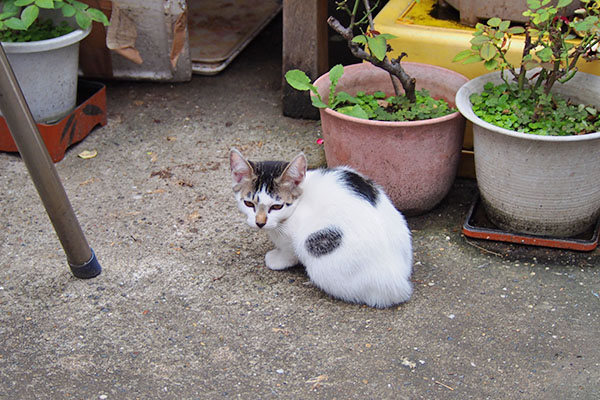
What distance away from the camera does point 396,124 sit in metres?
2.71

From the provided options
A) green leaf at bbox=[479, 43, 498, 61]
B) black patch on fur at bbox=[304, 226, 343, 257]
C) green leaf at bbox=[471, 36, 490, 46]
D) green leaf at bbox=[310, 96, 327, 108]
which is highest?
green leaf at bbox=[471, 36, 490, 46]

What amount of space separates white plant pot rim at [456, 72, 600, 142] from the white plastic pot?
215 centimetres

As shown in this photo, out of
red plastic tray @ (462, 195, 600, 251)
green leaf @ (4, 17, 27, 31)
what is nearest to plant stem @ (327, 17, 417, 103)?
red plastic tray @ (462, 195, 600, 251)

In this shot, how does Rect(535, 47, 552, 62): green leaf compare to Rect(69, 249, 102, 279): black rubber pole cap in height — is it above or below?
above

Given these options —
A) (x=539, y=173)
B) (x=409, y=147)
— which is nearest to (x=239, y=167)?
(x=409, y=147)

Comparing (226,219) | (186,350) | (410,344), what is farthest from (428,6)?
(186,350)

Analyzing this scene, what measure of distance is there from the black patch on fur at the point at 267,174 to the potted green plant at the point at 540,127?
2.81ft

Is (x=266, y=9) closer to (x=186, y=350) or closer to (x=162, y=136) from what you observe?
(x=162, y=136)

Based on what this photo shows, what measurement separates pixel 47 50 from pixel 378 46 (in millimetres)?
1857

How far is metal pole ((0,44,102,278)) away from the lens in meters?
2.24

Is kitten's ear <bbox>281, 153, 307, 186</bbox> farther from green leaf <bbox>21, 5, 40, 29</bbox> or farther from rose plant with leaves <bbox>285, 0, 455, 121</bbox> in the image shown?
green leaf <bbox>21, 5, 40, 29</bbox>

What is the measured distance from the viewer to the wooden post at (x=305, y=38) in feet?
11.8

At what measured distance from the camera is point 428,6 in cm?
341

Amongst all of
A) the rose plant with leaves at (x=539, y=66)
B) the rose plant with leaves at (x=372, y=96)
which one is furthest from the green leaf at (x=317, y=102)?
the rose plant with leaves at (x=539, y=66)
